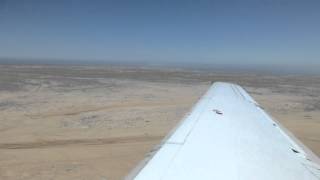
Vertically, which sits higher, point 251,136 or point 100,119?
point 251,136

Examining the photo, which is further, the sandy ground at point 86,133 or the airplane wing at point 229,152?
the sandy ground at point 86,133

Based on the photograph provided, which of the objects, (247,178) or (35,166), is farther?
(35,166)

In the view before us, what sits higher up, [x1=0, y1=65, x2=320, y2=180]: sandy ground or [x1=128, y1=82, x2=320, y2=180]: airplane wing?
[x1=128, y1=82, x2=320, y2=180]: airplane wing

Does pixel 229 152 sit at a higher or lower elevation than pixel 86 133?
higher

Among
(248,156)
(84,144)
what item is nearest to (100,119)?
(84,144)

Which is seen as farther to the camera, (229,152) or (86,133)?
(86,133)

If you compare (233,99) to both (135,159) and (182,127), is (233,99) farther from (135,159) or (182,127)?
(135,159)

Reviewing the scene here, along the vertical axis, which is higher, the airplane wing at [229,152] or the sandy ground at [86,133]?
the airplane wing at [229,152]

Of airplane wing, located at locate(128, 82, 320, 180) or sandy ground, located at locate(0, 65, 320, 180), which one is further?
sandy ground, located at locate(0, 65, 320, 180)
